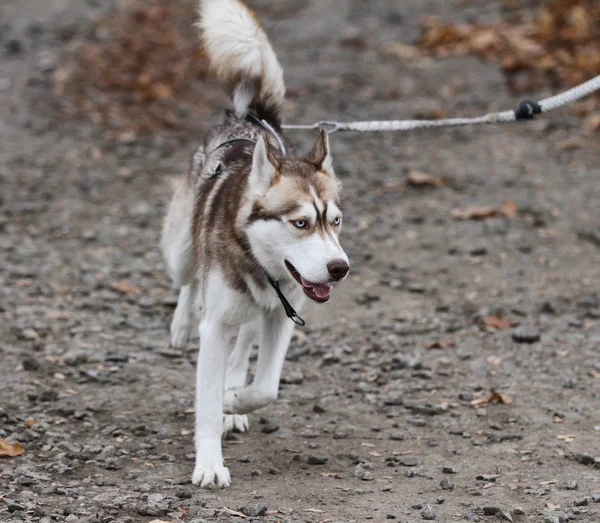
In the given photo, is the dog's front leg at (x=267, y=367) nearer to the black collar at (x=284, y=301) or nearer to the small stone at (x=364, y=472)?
the black collar at (x=284, y=301)

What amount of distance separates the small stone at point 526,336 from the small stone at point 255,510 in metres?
3.00

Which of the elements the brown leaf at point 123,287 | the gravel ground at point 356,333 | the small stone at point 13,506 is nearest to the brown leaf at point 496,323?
the gravel ground at point 356,333

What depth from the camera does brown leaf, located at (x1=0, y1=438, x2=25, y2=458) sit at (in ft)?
15.7

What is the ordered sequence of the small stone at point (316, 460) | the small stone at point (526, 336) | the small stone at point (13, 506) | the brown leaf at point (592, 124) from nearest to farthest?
the small stone at point (13, 506) → the small stone at point (316, 460) → the small stone at point (526, 336) → the brown leaf at point (592, 124)

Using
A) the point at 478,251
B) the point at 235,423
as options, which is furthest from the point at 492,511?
the point at 478,251

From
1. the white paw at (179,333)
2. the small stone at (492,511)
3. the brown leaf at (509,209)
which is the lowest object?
the small stone at (492,511)

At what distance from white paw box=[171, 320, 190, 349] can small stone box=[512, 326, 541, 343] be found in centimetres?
226

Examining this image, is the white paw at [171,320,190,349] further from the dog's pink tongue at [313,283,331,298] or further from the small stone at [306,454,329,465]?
the dog's pink tongue at [313,283,331,298]

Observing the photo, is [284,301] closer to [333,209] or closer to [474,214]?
[333,209]

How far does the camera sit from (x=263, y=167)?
15.0 ft

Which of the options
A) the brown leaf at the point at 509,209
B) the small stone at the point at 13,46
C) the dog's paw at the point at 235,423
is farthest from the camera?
the small stone at the point at 13,46

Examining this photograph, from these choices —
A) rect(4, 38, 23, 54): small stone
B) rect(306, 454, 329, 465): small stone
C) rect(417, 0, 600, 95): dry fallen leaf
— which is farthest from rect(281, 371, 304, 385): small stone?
rect(4, 38, 23, 54): small stone

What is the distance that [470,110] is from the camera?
12062 mm

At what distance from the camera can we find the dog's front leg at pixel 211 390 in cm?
480
